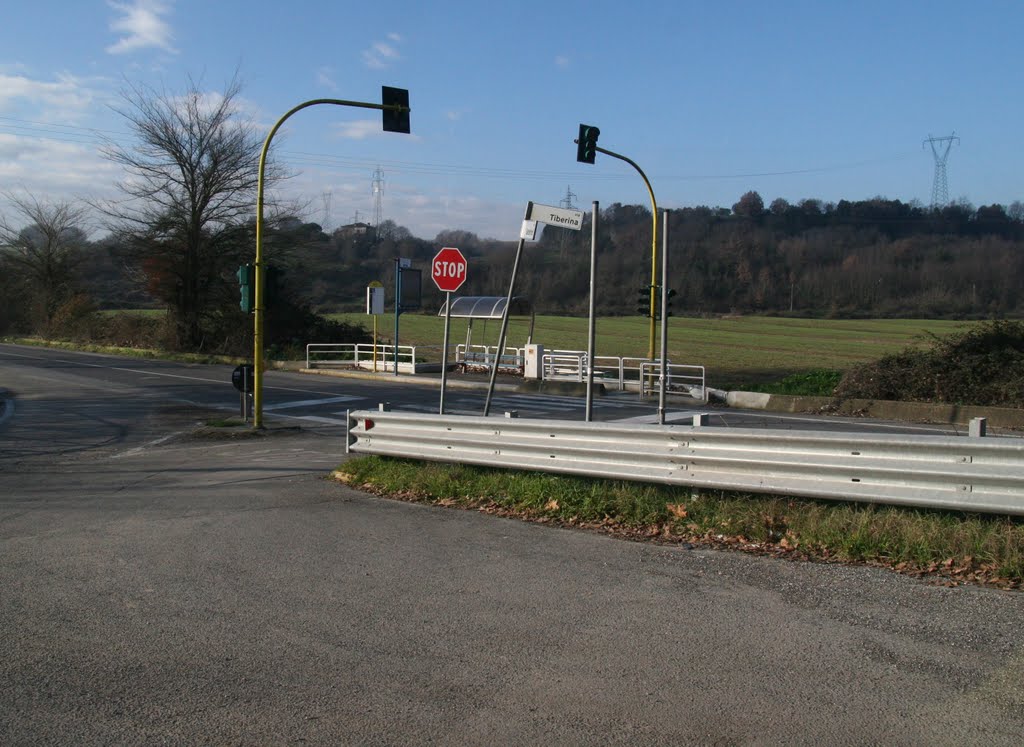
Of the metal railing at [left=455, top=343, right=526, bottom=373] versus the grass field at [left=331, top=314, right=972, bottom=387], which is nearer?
the metal railing at [left=455, top=343, right=526, bottom=373]

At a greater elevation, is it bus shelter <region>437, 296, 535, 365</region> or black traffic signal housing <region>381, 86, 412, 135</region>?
black traffic signal housing <region>381, 86, 412, 135</region>

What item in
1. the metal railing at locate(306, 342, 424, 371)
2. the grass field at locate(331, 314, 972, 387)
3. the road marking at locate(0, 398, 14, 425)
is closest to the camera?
the road marking at locate(0, 398, 14, 425)

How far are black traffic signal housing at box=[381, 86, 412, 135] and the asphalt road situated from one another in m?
10.00

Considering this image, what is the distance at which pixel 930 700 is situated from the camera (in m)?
3.92

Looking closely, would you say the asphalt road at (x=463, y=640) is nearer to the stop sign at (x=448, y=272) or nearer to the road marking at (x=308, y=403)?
the stop sign at (x=448, y=272)

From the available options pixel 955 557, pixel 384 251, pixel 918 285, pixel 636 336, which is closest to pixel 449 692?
pixel 955 557

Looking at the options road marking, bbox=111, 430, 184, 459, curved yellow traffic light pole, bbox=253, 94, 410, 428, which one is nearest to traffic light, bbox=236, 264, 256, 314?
curved yellow traffic light pole, bbox=253, 94, 410, 428

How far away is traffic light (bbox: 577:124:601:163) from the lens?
2288 cm

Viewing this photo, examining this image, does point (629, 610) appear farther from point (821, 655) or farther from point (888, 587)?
point (888, 587)

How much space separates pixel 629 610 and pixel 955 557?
7.28ft

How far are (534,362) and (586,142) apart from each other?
9.93 metres

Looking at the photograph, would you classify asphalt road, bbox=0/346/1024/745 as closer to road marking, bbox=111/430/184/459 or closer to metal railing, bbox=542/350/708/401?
road marking, bbox=111/430/184/459

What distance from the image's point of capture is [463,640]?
483 cm

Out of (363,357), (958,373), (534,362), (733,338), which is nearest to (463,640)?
(958,373)
